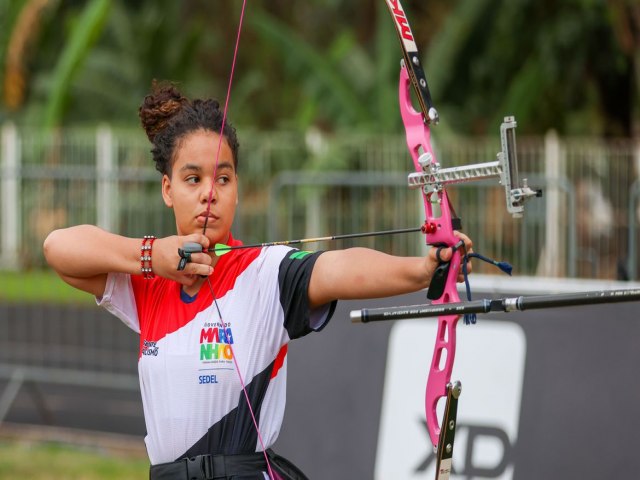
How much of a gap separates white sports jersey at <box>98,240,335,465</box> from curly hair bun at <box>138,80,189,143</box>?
443mm

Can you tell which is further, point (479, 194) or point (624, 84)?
point (624, 84)

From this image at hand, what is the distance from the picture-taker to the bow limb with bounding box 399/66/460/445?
9.58ft

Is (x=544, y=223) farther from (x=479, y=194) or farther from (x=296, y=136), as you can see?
(x=296, y=136)

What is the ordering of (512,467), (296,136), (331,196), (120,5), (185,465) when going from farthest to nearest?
(120,5), (296,136), (331,196), (512,467), (185,465)

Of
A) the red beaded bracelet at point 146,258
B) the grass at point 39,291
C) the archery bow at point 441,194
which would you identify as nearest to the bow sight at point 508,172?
the archery bow at point 441,194

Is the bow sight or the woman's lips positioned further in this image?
the woman's lips

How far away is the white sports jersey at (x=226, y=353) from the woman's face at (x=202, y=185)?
131 mm

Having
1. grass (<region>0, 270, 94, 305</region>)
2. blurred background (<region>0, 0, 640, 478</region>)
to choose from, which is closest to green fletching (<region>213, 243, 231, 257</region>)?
blurred background (<region>0, 0, 640, 478</region>)

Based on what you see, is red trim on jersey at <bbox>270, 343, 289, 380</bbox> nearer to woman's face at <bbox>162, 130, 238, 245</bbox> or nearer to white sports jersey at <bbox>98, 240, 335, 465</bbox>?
white sports jersey at <bbox>98, 240, 335, 465</bbox>

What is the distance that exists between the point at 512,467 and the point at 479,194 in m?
6.22

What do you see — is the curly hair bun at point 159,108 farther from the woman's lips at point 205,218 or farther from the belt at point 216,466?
the belt at point 216,466

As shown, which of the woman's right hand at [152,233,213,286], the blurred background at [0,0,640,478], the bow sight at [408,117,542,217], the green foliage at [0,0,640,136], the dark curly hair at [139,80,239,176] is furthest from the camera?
the green foliage at [0,0,640,136]

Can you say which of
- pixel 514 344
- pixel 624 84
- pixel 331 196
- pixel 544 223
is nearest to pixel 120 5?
pixel 624 84

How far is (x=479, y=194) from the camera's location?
448 inches
